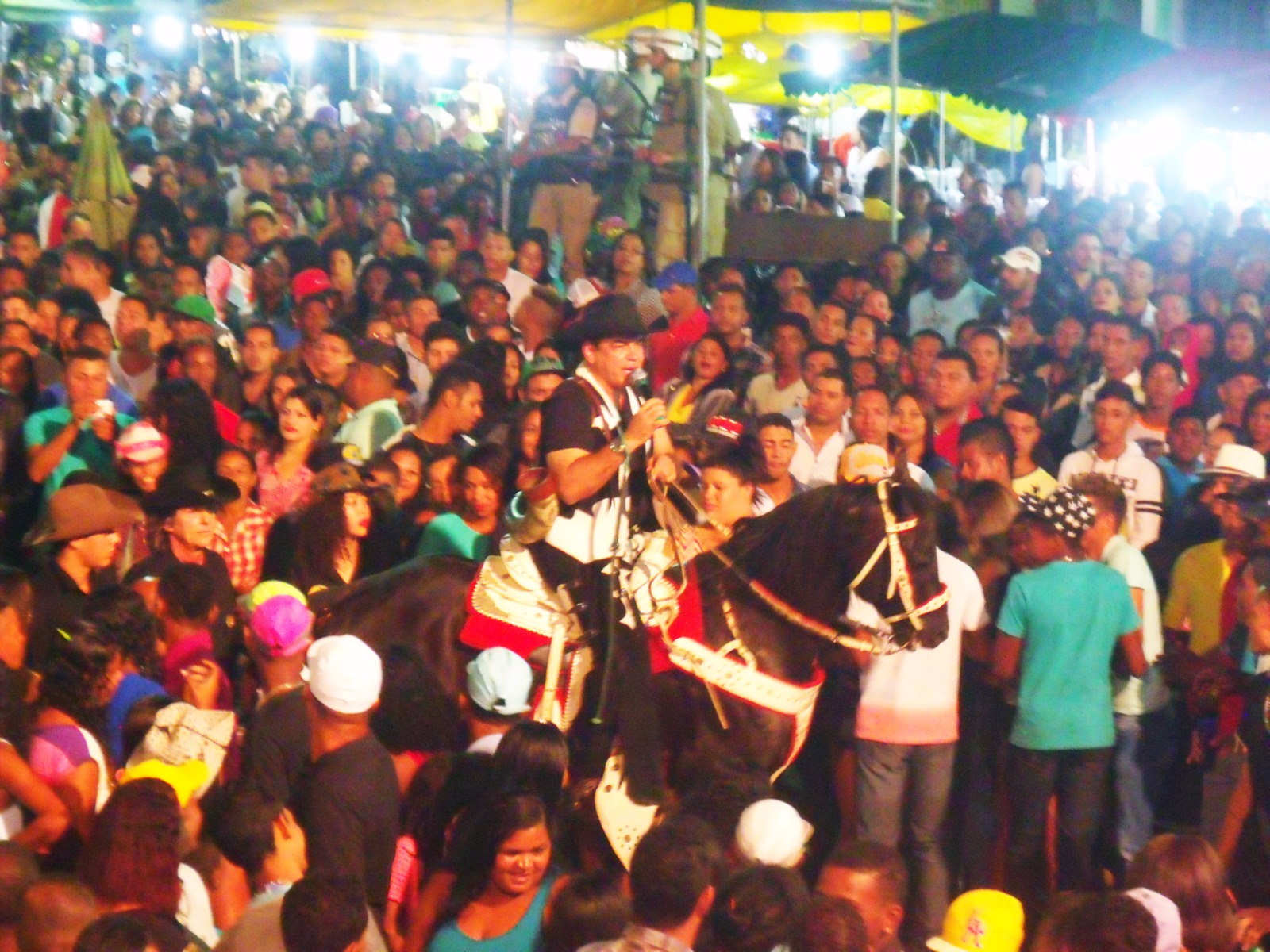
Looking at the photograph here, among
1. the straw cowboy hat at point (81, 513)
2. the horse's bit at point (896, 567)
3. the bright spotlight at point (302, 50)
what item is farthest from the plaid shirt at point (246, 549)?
the bright spotlight at point (302, 50)

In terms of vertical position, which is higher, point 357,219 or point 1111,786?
point 357,219

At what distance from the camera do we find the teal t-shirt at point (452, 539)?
7332mm

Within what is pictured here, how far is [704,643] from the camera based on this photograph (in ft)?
18.9

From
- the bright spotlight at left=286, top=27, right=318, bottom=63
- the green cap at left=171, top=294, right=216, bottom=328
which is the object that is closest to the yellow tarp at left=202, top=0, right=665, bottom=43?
the green cap at left=171, top=294, right=216, bottom=328

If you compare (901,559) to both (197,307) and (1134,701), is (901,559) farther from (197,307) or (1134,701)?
(197,307)

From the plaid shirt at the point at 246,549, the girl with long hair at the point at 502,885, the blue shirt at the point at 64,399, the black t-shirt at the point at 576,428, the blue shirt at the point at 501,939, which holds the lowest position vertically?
the blue shirt at the point at 501,939

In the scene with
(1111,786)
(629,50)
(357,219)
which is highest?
(629,50)

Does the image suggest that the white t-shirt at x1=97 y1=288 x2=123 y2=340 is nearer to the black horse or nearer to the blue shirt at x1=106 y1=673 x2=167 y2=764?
the blue shirt at x1=106 y1=673 x2=167 y2=764

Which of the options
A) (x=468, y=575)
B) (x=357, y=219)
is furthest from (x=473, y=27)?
(x=468, y=575)

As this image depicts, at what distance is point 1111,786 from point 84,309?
709 centimetres

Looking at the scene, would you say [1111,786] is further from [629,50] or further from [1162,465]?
[629,50]

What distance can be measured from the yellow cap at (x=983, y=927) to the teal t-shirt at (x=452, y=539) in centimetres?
331

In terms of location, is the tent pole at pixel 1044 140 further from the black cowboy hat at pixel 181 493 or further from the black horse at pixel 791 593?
the black horse at pixel 791 593

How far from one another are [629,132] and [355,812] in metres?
9.49
